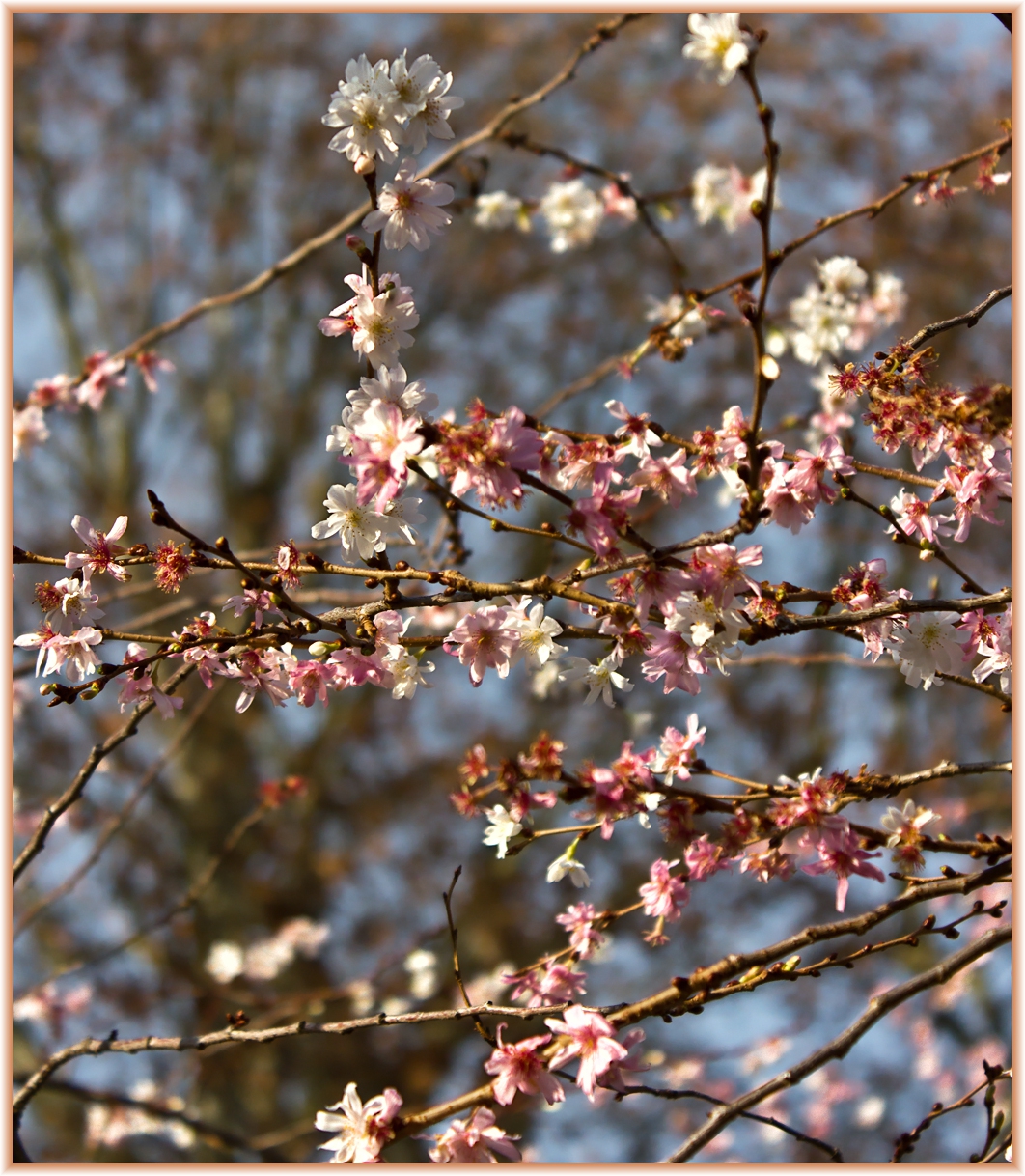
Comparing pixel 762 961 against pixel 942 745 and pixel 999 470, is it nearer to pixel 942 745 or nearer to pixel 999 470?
pixel 999 470

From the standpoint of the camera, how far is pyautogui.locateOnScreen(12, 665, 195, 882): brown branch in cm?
173

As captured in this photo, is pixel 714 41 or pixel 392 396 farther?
pixel 714 41

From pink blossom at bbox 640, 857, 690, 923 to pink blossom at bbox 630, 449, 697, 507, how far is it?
26.0 inches

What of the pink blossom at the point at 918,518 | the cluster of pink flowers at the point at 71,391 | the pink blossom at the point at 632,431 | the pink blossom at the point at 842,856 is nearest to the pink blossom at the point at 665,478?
the pink blossom at the point at 632,431

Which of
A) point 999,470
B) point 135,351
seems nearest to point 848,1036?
point 999,470

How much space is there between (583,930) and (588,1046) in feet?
0.84

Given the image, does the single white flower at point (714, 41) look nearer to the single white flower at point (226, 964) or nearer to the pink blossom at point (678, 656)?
the pink blossom at point (678, 656)

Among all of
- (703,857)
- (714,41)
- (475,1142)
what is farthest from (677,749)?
(714,41)

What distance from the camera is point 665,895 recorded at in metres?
1.77

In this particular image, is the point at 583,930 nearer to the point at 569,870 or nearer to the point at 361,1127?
the point at 569,870

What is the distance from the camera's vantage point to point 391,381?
1435 millimetres

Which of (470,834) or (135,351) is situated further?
(470,834)

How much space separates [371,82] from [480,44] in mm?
8499

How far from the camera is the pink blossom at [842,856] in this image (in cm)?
152
